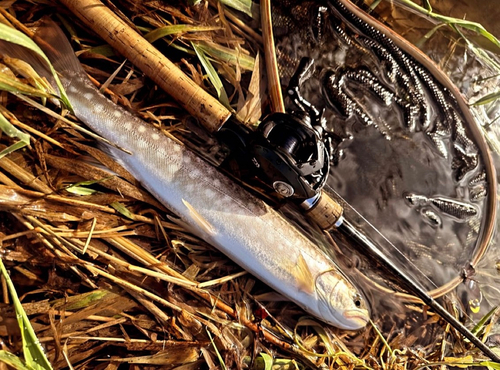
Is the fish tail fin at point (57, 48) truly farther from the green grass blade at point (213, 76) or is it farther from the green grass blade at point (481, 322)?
the green grass blade at point (481, 322)

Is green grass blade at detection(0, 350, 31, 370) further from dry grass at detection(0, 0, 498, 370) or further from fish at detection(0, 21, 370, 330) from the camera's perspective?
fish at detection(0, 21, 370, 330)

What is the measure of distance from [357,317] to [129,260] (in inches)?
44.7

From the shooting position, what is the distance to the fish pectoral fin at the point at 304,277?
81.4 inches

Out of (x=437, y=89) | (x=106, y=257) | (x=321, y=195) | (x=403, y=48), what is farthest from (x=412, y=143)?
(x=106, y=257)

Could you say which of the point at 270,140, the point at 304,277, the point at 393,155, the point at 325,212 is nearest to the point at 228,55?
the point at 270,140

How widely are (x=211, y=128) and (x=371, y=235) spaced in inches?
40.7

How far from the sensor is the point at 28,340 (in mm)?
1652

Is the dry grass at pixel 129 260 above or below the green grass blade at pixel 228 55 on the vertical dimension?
below

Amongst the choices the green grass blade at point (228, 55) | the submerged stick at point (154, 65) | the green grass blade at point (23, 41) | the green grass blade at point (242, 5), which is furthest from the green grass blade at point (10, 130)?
the green grass blade at point (242, 5)


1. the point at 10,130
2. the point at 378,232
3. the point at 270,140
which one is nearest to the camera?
the point at 10,130

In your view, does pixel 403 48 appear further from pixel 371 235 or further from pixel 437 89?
pixel 371 235

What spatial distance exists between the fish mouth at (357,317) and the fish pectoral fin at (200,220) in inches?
30.2

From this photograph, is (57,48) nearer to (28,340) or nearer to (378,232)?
(28,340)

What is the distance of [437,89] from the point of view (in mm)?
2393
